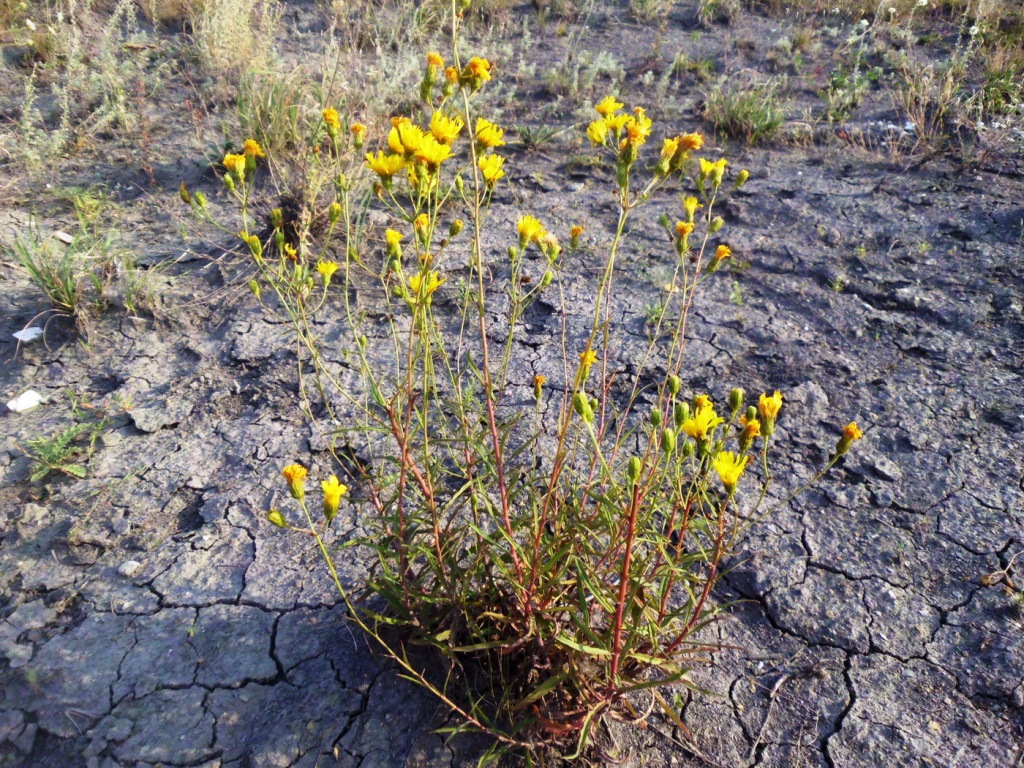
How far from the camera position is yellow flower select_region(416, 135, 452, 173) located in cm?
123

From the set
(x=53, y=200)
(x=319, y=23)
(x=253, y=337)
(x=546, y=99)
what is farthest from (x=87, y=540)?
(x=319, y=23)

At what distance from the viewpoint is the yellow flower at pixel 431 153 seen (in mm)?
1232

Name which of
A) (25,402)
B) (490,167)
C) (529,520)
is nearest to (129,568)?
(25,402)

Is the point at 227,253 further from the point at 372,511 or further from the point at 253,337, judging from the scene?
the point at 372,511

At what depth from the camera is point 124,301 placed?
261cm

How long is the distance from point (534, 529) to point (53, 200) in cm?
304

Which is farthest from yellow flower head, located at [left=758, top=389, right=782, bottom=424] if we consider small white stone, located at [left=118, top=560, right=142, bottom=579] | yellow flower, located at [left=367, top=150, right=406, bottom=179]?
small white stone, located at [left=118, top=560, right=142, bottom=579]

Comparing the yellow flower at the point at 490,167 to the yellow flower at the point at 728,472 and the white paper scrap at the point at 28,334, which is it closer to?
the yellow flower at the point at 728,472

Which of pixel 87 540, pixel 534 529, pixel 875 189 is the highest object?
pixel 875 189

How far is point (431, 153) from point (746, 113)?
3.26 m

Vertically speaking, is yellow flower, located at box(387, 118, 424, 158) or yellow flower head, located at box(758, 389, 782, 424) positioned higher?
yellow flower, located at box(387, 118, 424, 158)

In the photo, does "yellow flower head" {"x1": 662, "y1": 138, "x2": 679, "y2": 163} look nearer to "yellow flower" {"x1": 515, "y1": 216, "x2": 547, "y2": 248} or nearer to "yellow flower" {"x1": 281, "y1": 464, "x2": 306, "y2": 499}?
"yellow flower" {"x1": 515, "y1": 216, "x2": 547, "y2": 248}

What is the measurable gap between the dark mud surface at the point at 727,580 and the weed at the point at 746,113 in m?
1.08

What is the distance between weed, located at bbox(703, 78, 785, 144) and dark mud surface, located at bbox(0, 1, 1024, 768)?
3.54 ft
